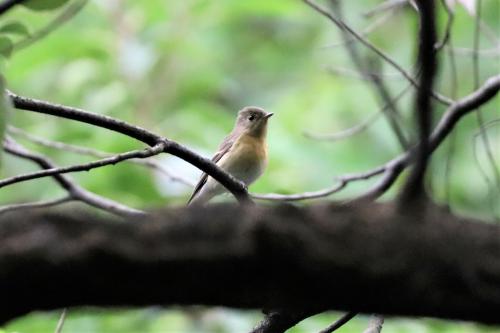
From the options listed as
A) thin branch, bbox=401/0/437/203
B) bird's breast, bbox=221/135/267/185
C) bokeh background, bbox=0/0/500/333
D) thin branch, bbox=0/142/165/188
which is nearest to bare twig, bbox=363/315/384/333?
thin branch, bbox=0/142/165/188

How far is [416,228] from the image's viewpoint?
169cm

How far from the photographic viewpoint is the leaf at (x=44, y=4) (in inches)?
103

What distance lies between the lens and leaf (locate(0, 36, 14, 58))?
2564 mm

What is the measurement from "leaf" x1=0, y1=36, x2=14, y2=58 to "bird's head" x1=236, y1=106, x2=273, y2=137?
4097mm

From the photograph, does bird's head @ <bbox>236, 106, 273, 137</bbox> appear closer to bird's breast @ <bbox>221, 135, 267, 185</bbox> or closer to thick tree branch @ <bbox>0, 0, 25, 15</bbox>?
bird's breast @ <bbox>221, 135, 267, 185</bbox>

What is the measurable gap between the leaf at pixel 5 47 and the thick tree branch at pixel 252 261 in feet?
3.21

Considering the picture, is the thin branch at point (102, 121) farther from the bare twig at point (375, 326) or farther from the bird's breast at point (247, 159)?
the bird's breast at point (247, 159)

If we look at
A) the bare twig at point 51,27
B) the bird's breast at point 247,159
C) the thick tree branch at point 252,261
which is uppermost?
the bare twig at point 51,27

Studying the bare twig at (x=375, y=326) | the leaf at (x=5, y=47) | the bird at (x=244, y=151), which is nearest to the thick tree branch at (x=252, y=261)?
the leaf at (x=5, y=47)

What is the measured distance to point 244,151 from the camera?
6465 millimetres

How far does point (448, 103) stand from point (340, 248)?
2.32 m

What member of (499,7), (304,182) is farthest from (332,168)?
(499,7)

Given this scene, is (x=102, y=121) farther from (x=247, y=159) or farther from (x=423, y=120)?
(x=247, y=159)

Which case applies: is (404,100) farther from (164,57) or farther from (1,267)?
(1,267)
